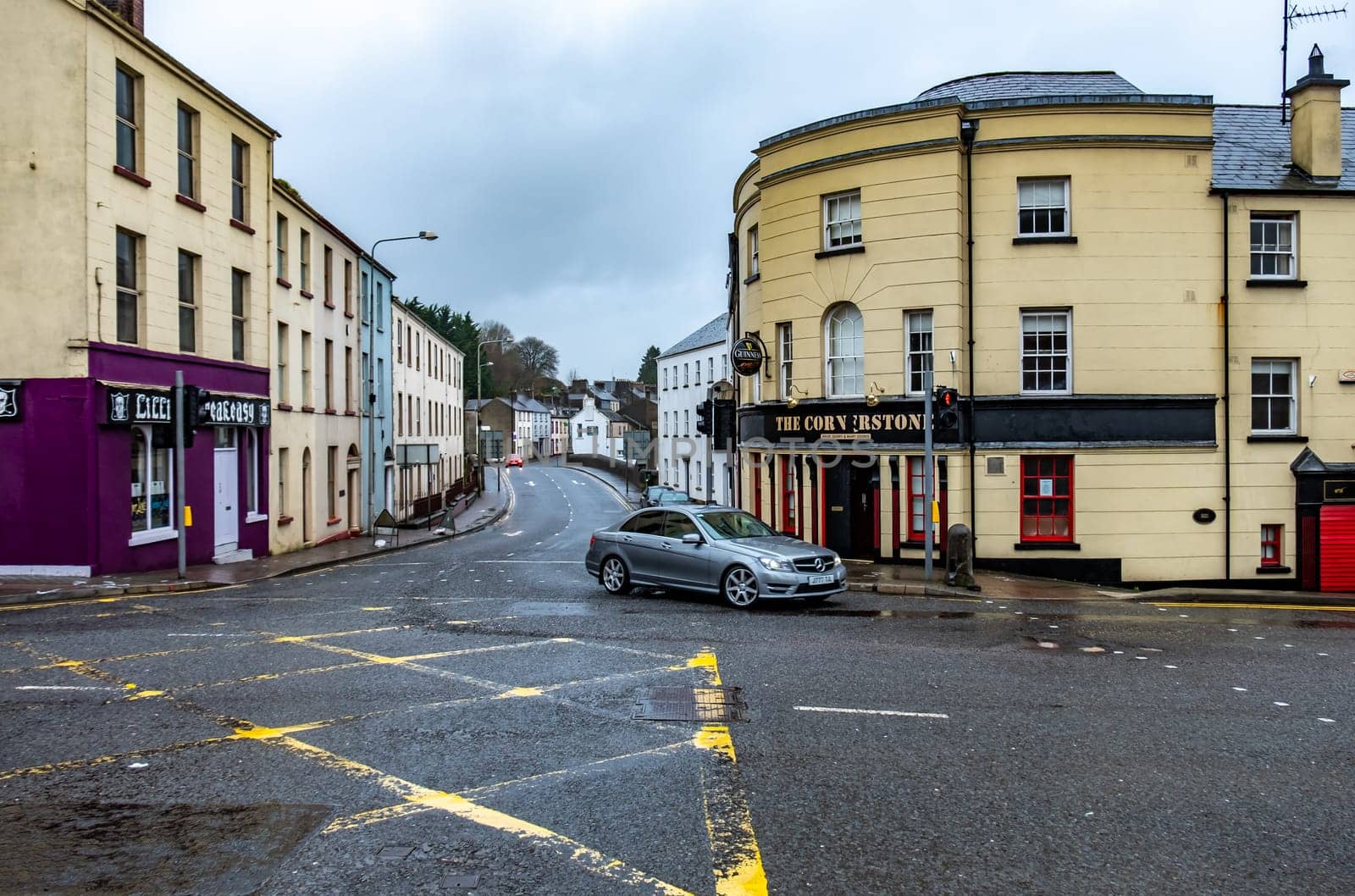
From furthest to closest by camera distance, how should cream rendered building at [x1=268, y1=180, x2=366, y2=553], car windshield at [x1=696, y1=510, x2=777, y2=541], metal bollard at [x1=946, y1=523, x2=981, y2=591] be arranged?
cream rendered building at [x1=268, y1=180, x2=366, y2=553] → metal bollard at [x1=946, y1=523, x2=981, y2=591] → car windshield at [x1=696, y1=510, x2=777, y2=541]

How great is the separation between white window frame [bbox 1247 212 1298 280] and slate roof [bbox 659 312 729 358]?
31.9 m

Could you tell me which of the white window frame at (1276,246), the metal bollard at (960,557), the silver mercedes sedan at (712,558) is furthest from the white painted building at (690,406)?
the silver mercedes sedan at (712,558)

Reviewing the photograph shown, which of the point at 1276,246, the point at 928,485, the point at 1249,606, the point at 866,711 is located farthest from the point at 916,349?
the point at 866,711

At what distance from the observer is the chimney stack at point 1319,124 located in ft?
68.6

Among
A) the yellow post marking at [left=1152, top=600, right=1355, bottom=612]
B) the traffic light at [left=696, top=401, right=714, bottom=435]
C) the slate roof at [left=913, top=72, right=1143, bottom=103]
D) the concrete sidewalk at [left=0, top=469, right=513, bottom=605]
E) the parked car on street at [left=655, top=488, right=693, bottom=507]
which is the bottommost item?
the yellow post marking at [left=1152, top=600, right=1355, bottom=612]

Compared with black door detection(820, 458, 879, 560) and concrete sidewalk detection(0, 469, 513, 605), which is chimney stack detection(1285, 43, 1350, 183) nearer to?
black door detection(820, 458, 879, 560)

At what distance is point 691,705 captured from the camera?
8344 millimetres

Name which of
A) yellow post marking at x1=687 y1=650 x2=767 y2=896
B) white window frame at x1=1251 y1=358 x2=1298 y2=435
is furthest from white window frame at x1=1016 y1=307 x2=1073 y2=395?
yellow post marking at x1=687 y1=650 x2=767 y2=896

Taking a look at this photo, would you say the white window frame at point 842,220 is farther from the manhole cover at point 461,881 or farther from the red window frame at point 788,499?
the manhole cover at point 461,881

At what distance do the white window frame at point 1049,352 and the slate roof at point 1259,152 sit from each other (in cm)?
427

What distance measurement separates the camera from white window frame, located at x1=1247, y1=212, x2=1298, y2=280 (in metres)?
20.6

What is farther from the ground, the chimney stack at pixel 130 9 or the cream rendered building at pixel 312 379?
the chimney stack at pixel 130 9

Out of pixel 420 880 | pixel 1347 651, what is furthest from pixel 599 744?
pixel 1347 651

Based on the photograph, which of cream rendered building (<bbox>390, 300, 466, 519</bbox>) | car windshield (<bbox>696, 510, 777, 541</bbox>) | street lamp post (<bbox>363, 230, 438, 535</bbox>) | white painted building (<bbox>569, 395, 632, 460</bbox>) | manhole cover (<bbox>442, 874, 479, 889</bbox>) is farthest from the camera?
white painted building (<bbox>569, 395, 632, 460</bbox>)
